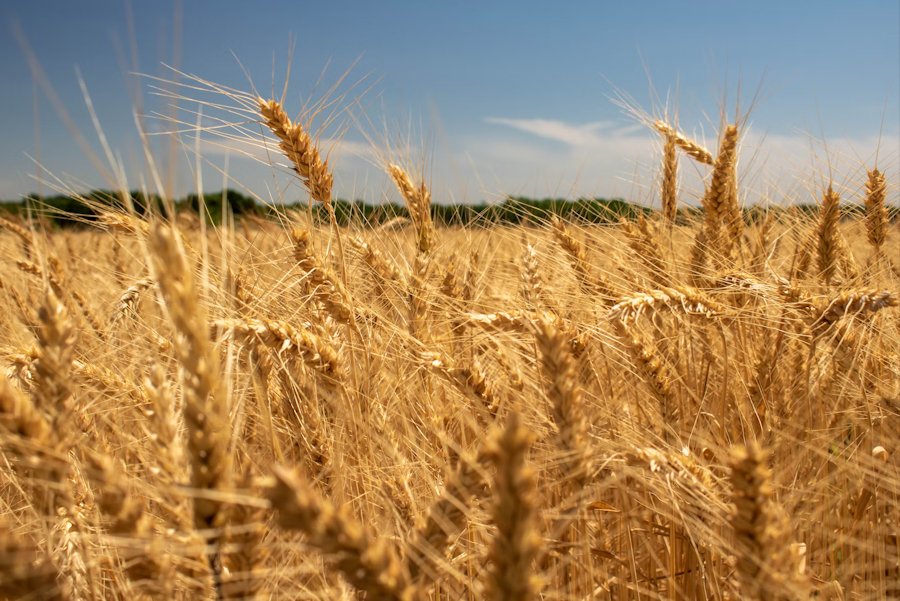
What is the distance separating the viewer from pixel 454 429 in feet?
5.88

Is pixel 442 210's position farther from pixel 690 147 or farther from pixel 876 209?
pixel 876 209

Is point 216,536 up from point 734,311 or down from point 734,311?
down

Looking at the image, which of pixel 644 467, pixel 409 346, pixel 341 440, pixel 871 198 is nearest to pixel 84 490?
pixel 341 440

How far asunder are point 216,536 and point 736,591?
81 centimetres

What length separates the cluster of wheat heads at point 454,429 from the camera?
2.33ft

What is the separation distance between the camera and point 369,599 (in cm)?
62

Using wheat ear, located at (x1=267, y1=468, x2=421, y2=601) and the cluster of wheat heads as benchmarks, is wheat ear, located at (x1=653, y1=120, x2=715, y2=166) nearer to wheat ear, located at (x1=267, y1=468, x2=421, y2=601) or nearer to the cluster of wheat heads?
the cluster of wheat heads

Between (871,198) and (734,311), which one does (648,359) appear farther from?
(871,198)

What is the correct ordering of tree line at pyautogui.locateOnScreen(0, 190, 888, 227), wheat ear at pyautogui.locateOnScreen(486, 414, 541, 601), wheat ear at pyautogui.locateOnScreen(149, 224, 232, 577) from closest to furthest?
wheat ear at pyautogui.locateOnScreen(486, 414, 541, 601) < wheat ear at pyautogui.locateOnScreen(149, 224, 232, 577) < tree line at pyautogui.locateOnScreen(0, 190, 888, 227)

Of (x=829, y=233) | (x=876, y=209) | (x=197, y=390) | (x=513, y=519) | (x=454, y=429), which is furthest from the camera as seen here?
(x=876, y=209)

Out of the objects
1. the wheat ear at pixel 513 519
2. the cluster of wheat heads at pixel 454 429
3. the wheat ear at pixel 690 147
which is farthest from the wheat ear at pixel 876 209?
the wheat ear at pixel 513 519

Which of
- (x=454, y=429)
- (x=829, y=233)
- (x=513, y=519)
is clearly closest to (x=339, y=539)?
(x=513, y=519)

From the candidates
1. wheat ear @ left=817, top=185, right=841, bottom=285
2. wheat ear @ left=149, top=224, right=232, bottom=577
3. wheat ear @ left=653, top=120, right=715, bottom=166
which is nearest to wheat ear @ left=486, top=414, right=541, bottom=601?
wheat ear @ left=149, top=224, right=232, bottom=577

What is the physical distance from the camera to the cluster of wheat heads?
0.71m
